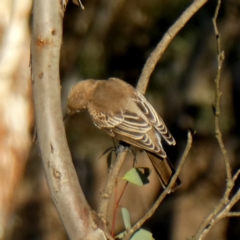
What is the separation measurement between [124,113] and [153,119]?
0.14 meters

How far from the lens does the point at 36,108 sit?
1.55 m

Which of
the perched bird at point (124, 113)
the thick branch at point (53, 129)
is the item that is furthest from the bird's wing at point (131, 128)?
the thick branch at point (53, 129)

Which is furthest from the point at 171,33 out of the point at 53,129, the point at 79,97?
the point at 53,129

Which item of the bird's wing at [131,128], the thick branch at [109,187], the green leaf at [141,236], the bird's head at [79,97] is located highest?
the bird's head at [79,97]

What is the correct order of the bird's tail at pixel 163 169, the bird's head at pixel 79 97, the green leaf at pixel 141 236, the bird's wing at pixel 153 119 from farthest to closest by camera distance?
the bird's head at pixel 79 97 < the bird's wing at pixel 153 119 < the bird's tail at pixel 163 169 < the green leaf at pixel 141 236

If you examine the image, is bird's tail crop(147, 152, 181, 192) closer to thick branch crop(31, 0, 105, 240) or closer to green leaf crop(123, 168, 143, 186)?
green leaf crop(123, 168, 143, 186)

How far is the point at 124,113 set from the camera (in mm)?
2723

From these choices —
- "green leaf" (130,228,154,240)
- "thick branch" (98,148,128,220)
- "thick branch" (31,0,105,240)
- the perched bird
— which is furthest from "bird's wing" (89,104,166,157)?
"thick branch" (31,0,105,240)

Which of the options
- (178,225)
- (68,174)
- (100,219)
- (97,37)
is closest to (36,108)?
(68,174)

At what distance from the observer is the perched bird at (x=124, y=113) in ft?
8.43

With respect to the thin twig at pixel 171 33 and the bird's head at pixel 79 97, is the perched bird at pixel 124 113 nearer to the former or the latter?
the bird's head at pixel 79 97

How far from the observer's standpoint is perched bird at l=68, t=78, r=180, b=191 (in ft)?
8.43

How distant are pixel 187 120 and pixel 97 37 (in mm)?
946

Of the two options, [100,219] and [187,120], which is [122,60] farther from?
[100,219]
